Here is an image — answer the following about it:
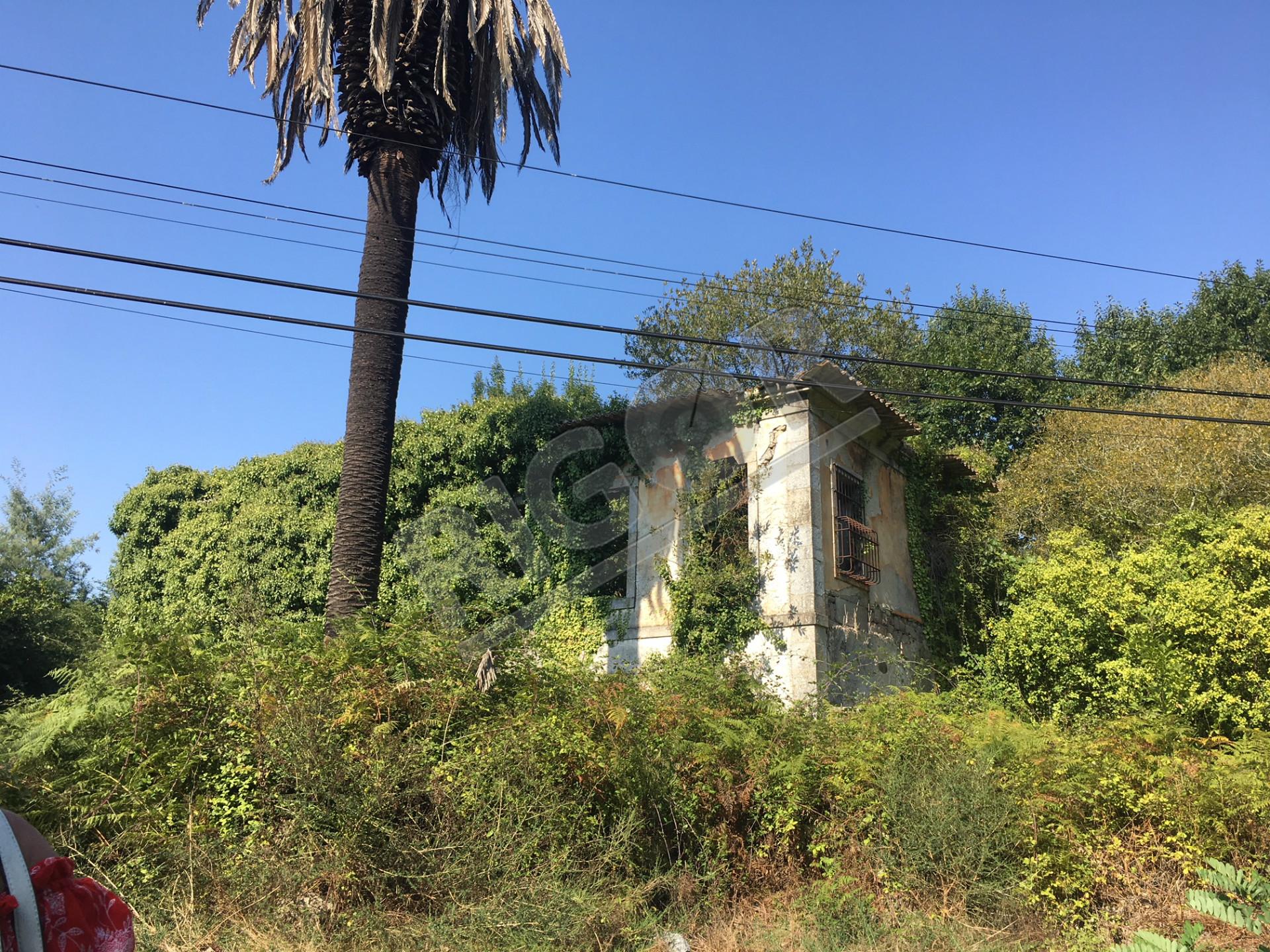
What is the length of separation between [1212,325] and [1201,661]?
19448mm

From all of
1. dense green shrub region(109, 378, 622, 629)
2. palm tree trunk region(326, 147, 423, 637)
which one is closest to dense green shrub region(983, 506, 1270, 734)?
dense green shrub region(109, 378, 622, 629)

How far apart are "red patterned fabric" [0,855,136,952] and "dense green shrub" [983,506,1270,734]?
9985mm

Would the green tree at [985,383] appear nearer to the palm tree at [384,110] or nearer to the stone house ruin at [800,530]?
the stone house ruin at [800,530]

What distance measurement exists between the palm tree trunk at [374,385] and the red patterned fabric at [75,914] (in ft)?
24.3

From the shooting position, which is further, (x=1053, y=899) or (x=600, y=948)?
(x=1053, y=899)

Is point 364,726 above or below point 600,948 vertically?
above

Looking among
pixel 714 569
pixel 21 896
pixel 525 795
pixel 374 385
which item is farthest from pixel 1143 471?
pixel 21 896

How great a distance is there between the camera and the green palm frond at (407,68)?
443 inches

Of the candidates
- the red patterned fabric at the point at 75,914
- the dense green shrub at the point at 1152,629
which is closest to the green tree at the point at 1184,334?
the dense green shrub at the point at 1152,629

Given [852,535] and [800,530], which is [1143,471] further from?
[800,530]

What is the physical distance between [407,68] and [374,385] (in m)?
4.17

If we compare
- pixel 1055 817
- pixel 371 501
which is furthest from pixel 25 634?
pixel 1055 817

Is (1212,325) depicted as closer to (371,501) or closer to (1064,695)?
(1064,695)

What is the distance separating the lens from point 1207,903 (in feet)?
11.2
